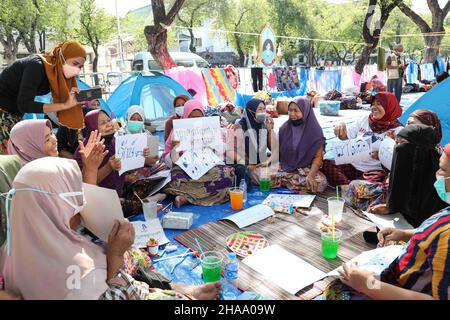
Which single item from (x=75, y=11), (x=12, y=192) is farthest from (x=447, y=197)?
(x=75, y=11)

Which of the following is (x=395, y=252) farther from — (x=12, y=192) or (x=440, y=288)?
(x=12, y=192)

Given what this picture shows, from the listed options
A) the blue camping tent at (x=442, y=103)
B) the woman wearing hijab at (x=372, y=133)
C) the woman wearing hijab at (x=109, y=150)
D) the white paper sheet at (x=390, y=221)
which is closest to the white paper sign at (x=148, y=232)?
the woman wearing hijab at (x=109, y=150)

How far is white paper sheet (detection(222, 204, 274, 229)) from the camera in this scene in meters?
3.27

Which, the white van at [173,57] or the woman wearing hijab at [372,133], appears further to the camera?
the white van at [173,57]

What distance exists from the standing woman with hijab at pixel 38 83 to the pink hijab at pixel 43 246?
211 cm

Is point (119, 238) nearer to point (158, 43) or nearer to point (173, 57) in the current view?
point (158, 43)

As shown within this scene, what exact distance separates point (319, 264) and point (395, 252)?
86 centimetres

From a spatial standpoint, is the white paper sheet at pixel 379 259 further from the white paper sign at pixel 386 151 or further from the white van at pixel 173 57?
the white van at pixel 173 57

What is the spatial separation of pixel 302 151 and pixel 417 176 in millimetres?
1641

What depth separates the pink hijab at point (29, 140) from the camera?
2.45m

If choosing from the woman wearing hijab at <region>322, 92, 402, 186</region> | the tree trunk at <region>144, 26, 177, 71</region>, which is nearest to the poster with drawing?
the woman wearing hijab at <region>322, 92, 402, 186</region>

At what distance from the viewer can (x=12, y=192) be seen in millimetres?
1338

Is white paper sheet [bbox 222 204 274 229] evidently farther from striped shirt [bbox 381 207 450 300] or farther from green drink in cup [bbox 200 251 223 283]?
striped shirt [bbox 381 207 450 300]

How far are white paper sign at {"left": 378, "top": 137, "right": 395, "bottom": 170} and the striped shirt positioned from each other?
1.98 meters
